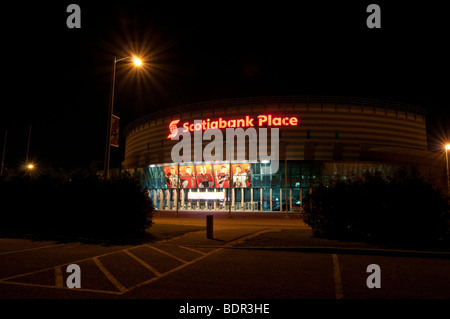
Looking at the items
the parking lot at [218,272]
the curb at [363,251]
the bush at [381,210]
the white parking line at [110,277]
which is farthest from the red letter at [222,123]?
the white parking line at [110,277]

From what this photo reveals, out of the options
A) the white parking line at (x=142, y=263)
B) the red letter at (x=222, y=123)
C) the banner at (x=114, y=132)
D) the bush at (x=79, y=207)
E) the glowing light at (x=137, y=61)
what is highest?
the red letter at (x=222, y=123)

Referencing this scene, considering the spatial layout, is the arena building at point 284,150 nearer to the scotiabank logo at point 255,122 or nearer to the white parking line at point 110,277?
the scotiabank logo at point 255,122

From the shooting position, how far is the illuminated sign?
1682 inches

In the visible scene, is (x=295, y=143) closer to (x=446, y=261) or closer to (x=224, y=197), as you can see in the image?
(x=224, y=197)

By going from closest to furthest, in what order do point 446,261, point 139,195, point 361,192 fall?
point 446,261 → point 361,192 → point 139,195

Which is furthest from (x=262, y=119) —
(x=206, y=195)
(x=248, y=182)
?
(x=206, y=195)

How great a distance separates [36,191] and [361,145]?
38.9 meters

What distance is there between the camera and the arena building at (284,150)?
40.2m

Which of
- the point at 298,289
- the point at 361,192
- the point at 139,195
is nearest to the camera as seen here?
the point at 298,289

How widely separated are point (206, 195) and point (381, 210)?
32.7 metres

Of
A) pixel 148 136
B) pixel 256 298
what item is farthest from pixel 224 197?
pixel 256 298

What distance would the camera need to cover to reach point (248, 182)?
4147 centimetres

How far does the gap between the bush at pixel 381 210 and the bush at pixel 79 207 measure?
7993 millimetres
